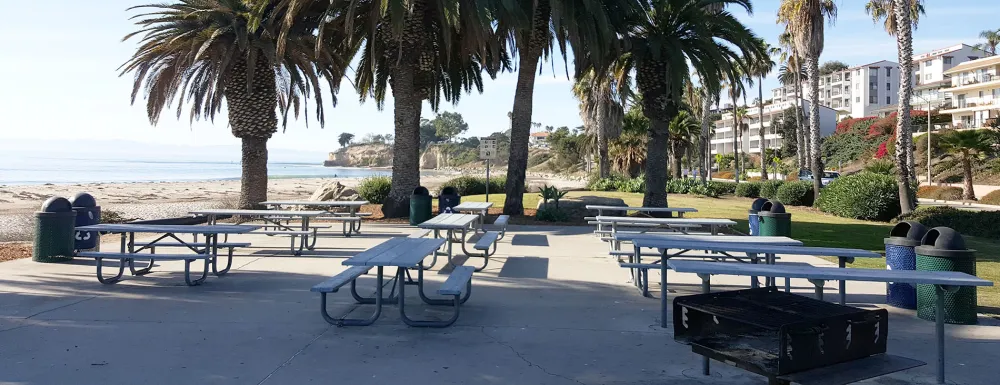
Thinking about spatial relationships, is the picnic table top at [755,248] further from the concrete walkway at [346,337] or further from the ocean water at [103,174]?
the ocean water at [103,174]

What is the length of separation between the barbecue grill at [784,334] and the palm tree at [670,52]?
1413cm

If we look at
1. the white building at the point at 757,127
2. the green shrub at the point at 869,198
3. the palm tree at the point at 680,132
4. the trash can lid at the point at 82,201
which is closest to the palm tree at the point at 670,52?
the green shrub at the point at 869,198

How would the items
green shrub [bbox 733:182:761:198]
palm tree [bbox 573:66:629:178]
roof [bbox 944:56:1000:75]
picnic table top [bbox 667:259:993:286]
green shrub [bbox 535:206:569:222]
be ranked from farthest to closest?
roof [bbox 944:56:1000:75] → palm tree [bbox 573:66:629:178] → green shrub [bbox 733:182:761:198] → green shrub [bbox 535:206:569:222] → picnic table top [bbox 667:259:993:286]

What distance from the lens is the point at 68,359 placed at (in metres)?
4.88

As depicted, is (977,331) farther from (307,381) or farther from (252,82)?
(252,82)

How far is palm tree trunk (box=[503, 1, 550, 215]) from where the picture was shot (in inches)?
732

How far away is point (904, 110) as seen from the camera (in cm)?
2145

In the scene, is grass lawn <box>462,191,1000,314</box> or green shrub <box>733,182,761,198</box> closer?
grass lawn <box>462,191,1000,314</box>

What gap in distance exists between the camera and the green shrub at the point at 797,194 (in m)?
29.6

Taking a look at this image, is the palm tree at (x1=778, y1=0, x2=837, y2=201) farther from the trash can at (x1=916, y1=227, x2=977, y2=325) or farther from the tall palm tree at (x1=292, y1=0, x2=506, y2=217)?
the trash can at (x1=916, y1=227, x2=977, y2=325)

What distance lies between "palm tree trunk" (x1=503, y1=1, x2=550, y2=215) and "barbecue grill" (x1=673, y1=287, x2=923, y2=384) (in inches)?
583

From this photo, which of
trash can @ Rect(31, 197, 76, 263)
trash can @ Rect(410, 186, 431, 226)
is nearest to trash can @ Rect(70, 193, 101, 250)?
trash can @ Rect(31, 197, 76, 263)

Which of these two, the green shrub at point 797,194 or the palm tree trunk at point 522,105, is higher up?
the palm tree trunk at point 522,105

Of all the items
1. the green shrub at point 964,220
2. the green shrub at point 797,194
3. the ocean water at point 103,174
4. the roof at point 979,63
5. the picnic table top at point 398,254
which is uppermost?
the roof at point 979,63
